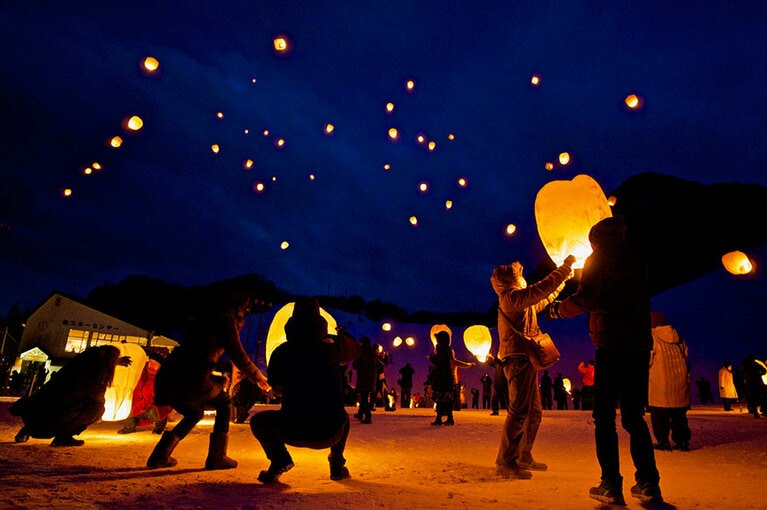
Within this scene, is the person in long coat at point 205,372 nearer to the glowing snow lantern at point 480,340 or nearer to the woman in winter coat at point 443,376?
the woman in winter coat at point 443,376

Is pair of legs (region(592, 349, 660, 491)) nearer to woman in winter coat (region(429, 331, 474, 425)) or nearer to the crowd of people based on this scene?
the crowd of people

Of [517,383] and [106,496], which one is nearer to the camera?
[106,496]

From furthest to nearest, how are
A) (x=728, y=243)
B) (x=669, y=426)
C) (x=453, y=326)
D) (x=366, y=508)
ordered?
1. (x=453, y=326)
2. (x=728, y=243)
3. (x=669, y=426)
4. (x=366, y=508)

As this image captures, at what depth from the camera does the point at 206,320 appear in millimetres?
3699

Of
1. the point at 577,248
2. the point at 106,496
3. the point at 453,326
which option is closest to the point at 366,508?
the point at 106,496

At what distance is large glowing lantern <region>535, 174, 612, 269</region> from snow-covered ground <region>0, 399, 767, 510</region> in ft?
5.82

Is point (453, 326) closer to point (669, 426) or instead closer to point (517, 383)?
point (669, 426)

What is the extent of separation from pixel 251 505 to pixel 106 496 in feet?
2.89

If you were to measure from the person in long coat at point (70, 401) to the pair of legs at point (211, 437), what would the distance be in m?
1.70

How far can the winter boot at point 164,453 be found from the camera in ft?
12.0

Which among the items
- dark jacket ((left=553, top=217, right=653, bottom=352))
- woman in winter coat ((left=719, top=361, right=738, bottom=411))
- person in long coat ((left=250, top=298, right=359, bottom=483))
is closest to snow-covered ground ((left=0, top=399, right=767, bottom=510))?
person in long coat ((left=250, top=298, right=359, bottom=483))

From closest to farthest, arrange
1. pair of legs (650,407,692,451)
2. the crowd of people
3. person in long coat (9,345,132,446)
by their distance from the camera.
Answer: the crowd of people < person in long coat (9,345,132,446) < pair of legs (650,407,692,451)

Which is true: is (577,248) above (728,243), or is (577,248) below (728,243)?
below

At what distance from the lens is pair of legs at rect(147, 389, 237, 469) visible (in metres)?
3.65
